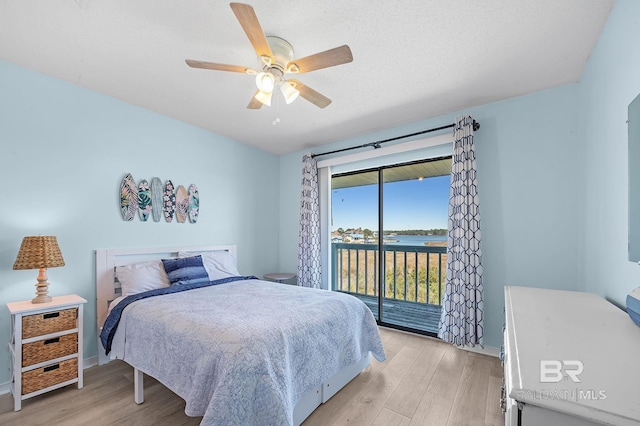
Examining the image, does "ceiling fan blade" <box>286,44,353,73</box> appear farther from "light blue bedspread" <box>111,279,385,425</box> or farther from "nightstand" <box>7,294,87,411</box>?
"nightstand" <box>7,294,87,411</box>

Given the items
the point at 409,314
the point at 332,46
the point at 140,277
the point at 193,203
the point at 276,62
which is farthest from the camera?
the point at 409,314

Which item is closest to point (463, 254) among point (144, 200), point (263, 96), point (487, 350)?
point (487, 350)

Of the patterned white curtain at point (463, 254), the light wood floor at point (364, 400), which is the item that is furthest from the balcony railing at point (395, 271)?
the light wood floor at point (364, 400)

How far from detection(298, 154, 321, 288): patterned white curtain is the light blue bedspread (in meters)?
1.36

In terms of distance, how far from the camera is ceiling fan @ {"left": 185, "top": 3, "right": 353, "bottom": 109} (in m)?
1.55

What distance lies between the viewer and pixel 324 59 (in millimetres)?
1692

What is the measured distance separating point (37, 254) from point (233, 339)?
1744 millimetres

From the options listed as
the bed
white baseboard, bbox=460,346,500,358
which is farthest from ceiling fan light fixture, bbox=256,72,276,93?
white baseboard, bbox=460,346,500,358

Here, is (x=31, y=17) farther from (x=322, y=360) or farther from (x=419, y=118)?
(x=419, y=118)

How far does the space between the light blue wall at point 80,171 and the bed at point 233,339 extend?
8.8 inches

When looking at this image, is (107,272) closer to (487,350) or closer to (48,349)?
(48,349)

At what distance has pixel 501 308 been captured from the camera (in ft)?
8.96

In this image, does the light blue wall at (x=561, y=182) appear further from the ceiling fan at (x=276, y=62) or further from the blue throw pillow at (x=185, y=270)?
the blue throw pillow at (x=185, y=270)

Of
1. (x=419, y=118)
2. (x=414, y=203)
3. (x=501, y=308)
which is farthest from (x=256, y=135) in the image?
(x=501, y=308)
